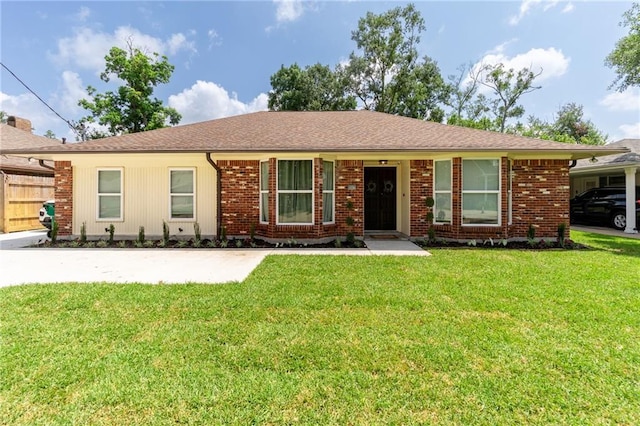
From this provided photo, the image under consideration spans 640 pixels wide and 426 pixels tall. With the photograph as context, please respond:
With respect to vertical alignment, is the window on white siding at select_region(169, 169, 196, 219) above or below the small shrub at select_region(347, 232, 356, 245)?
above

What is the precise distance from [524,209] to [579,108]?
1621 inches

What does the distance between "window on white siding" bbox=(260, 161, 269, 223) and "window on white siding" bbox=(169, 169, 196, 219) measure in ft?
6.84

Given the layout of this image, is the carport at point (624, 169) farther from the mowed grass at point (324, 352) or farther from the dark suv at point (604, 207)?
the mowed grass at point (324, 352)

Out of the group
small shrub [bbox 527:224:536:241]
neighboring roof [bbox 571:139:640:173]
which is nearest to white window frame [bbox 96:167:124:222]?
small shrub [bbox 527:224:536:241]

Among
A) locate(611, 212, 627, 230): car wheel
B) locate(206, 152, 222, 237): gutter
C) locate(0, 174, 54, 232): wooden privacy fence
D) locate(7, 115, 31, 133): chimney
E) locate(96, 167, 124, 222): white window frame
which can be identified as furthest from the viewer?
locate(7, 115, 31, 133): chimney

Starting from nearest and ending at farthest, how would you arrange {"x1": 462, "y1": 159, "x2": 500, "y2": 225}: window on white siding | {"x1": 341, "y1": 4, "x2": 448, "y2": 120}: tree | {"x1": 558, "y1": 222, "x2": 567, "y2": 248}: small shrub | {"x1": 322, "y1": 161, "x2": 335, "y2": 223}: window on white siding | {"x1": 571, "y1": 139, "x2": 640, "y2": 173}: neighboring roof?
{"x1": 558, "y1": 222, "x2": 567, "y2": 248}: small shrub < {"x1": 462, "y1": 159, "x2": 500, "y2": 225}: window on white siding < {"x1": 322, "y1": 161, "x2": 335, "y2": 223}: window on white siding < {"x1": 571, "y1": 139, "x2": 640, "y2": 173}: neighboring roof < {"x1": 341, "y1": 4, "x2": 448, "y2": 120}: tree

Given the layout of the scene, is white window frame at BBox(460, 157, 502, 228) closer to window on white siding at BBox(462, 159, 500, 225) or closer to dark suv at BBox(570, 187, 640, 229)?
window on white siding at BBox(462, 159, 500, 225)

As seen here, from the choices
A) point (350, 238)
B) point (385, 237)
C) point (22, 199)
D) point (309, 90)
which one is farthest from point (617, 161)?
point (22, 199)

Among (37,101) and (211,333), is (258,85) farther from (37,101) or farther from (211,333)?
(211,333)

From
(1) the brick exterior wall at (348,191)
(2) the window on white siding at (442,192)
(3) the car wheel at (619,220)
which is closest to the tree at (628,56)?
(3) the car wheel at (619,220)

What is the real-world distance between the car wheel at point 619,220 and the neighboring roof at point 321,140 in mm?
6256

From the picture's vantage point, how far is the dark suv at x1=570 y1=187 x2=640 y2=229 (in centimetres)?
1234

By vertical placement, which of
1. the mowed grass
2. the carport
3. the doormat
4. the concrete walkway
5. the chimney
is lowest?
the mowed grass

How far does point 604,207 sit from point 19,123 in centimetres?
2906
